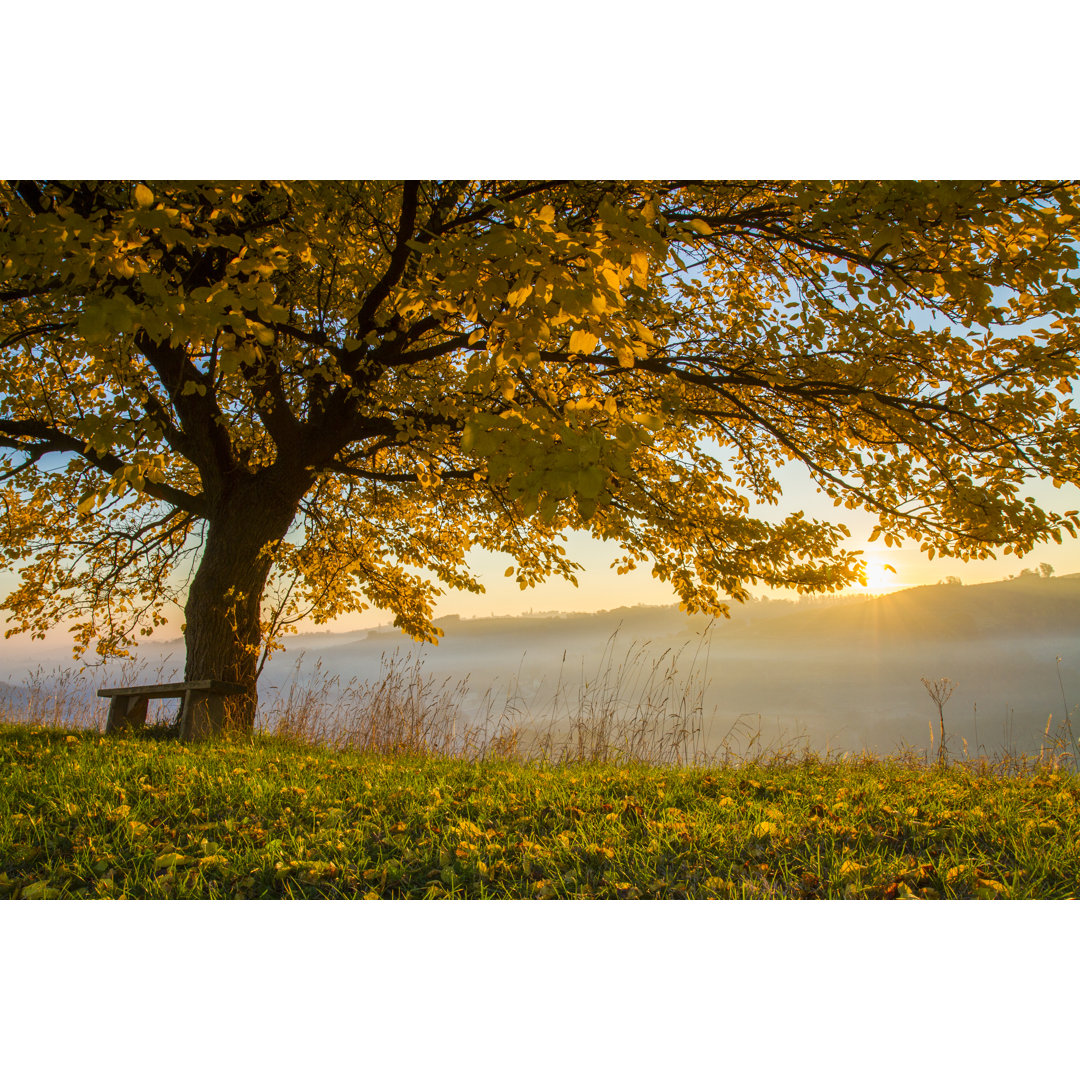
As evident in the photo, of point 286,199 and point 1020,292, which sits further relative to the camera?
point 286,199

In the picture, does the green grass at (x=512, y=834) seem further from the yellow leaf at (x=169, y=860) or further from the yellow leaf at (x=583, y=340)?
the yellow leaf at (x=583, y=340)

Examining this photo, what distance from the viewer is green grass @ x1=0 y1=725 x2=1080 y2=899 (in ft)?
9.35

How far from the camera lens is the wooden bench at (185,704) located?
606cm

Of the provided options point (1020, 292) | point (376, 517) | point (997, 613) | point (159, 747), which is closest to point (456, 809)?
point (159, 747)

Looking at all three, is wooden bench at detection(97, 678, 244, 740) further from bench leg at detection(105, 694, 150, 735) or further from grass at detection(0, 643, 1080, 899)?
grass at detection(0, 643, 1080, 899)

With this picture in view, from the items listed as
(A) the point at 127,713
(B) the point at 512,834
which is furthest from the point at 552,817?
(A) the point at 127,713

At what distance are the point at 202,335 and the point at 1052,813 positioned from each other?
488 centimetres

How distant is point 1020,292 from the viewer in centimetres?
440

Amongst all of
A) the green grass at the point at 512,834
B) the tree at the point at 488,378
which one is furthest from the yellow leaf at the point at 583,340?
the green grass at the point at 512,834

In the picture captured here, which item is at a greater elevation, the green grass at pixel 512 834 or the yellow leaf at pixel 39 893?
the green grass at pixel 512 834

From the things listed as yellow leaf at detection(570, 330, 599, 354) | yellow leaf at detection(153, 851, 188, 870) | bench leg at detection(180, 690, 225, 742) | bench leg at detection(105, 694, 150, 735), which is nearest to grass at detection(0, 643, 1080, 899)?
yellow leaf at detection(153, 851, 188, 870)

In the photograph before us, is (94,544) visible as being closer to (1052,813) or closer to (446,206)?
(446,206)

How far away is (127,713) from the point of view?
22.0ft

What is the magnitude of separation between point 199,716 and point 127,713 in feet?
3.67
